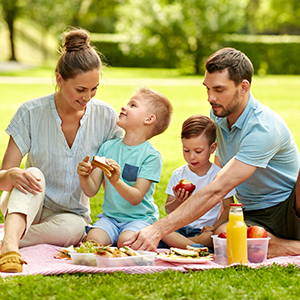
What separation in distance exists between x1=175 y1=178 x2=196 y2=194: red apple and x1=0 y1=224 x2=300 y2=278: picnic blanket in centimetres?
63

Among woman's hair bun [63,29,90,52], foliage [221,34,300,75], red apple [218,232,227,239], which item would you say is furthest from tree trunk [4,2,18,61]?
red apple [218,232,227,239]

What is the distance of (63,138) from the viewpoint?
379cm

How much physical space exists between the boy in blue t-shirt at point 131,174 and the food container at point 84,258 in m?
0.37

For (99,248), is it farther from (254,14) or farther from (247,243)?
(254,14)

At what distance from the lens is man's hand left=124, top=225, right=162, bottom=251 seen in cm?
317

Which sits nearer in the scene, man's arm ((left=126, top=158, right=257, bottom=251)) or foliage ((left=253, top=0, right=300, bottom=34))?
man's arm ((left=126, top=158, right=257, bottom=251))

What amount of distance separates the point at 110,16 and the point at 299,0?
1839 cm

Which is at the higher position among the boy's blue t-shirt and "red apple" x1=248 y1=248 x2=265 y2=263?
the boy's blue t-shirt

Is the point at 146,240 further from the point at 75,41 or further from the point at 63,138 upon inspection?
the point at 75,41

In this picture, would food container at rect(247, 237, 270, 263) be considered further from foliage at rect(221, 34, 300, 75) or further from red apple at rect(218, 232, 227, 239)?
foliage at rect(221, 34, 300, 75)

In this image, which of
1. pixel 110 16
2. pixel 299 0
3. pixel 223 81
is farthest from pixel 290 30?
pixel 223 81

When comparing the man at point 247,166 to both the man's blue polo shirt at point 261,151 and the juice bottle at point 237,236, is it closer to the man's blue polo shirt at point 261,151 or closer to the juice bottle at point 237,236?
the man's blue polo shirt at point 261,151

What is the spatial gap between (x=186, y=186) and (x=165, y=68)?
27673 mm

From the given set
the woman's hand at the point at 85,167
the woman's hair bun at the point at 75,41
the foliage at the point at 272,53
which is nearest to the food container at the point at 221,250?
the woman's hand at the point at 85,167
